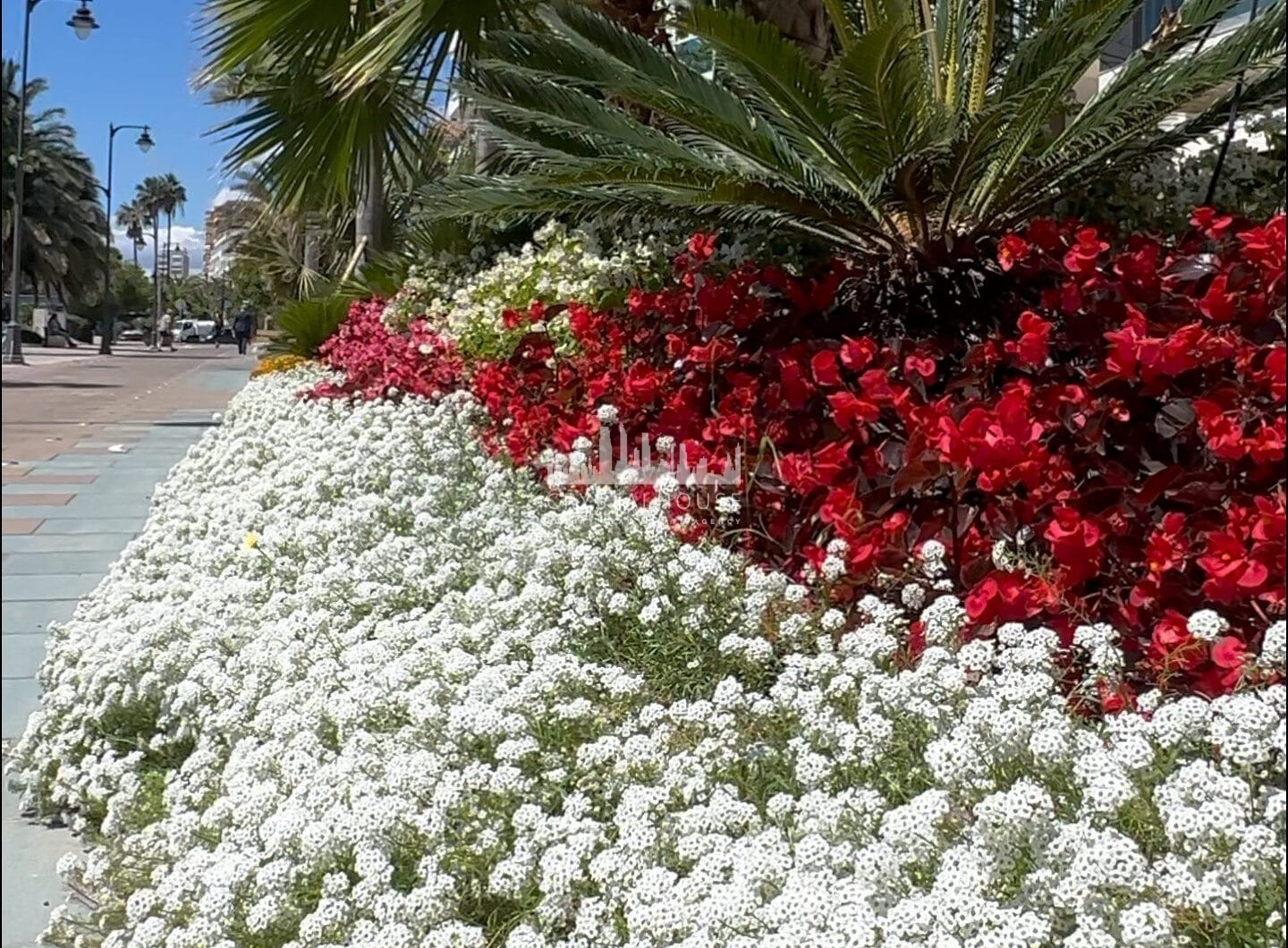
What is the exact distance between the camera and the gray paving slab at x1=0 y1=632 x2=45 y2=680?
3.80m

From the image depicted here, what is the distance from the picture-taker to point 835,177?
137 inches

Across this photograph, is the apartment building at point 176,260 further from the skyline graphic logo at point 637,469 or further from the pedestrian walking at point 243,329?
the pedestrian walking at point 243,329

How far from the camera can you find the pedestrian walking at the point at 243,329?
62.1 feet

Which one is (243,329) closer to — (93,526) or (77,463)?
(77,463)

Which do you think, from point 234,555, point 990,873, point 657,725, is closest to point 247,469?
point 234,555

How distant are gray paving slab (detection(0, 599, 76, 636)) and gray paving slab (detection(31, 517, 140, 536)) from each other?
15.2 inches

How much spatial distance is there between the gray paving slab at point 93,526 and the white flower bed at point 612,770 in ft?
5.08

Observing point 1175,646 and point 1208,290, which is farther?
point 1208,290

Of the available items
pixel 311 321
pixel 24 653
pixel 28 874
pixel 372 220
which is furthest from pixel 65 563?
pixel 372 220

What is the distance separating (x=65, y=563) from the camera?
488cm

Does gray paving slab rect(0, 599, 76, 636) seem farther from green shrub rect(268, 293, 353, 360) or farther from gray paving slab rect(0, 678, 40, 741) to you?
green shrub rect(268, 293, 353, 360)

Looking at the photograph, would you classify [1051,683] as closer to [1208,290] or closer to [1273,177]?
[1208,290]

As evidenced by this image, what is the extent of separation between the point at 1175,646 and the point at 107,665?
244cm

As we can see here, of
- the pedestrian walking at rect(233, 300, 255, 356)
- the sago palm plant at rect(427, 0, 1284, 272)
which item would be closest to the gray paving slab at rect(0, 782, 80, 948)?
the sago palm plant at rect(427, 0, 1284, 272)
